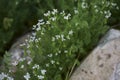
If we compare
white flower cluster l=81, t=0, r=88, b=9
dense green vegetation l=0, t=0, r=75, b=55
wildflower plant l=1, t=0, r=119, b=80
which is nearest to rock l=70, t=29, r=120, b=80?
wildflower plant l=1, t=0, r=119, b=80

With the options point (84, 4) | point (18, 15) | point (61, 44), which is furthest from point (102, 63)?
point (18, 15)

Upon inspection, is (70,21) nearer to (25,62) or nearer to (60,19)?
(60,19)

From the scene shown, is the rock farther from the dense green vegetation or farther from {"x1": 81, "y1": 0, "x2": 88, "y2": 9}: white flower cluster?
the dense green vegetation

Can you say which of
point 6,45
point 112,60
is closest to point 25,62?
point 112,60

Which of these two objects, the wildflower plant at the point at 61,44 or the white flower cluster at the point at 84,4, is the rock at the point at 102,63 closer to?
the wildflower plant at the point at 61,44

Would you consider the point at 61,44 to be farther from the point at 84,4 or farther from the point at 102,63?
the point at 84,4

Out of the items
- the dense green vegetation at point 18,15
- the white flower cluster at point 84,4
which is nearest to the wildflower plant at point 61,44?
the white flower cluster at point 84,4
